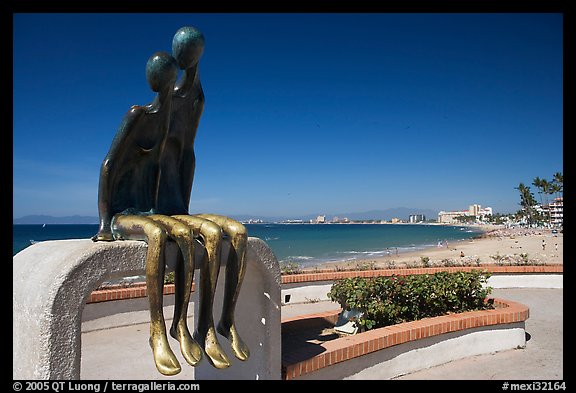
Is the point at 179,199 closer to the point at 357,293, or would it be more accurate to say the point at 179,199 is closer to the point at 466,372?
the point at 357,293

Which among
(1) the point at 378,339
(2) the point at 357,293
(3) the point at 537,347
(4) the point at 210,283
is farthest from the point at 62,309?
(3) the point at 537,347

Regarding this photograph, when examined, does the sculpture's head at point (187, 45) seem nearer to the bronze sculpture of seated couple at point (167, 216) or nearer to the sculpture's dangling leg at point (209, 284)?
the bronze sculpture of seated couple at point (167, 216)

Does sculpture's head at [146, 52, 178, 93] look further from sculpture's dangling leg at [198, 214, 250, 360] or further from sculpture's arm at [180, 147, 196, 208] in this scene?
sculpture's dangling leg at [198, 214, 250, 360]

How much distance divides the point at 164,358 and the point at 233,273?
2.97 feet

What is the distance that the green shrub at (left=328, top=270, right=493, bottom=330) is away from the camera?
5984 millimetres

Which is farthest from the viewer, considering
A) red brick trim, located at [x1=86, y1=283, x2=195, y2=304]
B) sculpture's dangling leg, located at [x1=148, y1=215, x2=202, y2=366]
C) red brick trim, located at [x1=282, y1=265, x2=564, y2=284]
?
red brick trim, located at [x1=282, y1=265, x2=564, y2=284]

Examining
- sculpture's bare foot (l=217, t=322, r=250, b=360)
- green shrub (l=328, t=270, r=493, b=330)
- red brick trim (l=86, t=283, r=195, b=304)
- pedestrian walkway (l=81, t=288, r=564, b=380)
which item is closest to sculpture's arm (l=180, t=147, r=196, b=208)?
sculpture's bare foot (l=217, t=322, r=250, b=360)

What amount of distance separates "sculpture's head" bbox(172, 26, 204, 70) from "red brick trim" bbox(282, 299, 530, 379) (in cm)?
305

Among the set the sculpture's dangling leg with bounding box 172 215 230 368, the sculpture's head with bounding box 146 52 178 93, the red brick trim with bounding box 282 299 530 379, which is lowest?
the red brick trim with bounding box 282 299 530 379

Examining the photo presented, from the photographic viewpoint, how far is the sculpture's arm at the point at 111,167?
139 inches

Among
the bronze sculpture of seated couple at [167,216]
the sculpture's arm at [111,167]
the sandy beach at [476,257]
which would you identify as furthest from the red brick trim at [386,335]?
the sandy beach at [476,257]

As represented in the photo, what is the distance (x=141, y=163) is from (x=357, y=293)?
141 inches

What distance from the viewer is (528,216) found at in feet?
285

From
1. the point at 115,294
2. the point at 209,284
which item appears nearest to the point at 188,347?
the point at 209,284
